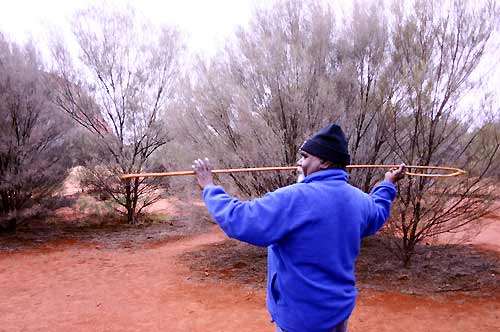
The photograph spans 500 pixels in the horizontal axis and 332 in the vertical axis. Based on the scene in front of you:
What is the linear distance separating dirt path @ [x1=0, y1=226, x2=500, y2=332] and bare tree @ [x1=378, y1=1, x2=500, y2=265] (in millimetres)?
1435

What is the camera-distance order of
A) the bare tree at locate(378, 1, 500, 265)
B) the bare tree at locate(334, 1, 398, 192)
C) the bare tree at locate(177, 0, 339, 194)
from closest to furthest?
the bare tree at locate(378, 1, 500, 265)
the bare tree at locate(177, 0, 339, 194)
the bare tree at locate(334, 1, 398, 192)

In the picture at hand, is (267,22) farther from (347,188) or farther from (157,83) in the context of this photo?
(347,188)

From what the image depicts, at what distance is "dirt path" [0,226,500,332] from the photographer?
4566mm

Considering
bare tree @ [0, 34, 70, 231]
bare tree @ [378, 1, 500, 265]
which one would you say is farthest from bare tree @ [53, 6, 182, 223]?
bare tree @ [378, 1, 500, 265]

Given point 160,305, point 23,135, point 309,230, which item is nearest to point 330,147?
point 309,230

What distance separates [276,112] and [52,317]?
15.8 feet

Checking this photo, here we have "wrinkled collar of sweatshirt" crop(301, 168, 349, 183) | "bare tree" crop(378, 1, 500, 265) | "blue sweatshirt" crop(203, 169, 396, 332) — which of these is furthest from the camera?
"bare tree" crop(378, 1, 500, 265)

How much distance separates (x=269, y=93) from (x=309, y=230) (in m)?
5.49

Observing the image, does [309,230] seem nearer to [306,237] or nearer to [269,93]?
[306,237]

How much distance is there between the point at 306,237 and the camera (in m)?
1.76

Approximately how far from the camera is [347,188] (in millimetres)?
1884

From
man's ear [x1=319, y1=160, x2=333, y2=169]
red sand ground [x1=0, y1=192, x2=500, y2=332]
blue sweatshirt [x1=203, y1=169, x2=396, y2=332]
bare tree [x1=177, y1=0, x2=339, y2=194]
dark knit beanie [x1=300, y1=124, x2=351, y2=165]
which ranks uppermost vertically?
bare tree [x1=177, y1=0, x2=339, y2=194]

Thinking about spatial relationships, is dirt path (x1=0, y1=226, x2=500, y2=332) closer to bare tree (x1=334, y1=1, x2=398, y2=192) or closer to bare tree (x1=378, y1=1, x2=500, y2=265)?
bare tree (x1=378, y1=1, x2=500, y2=265)

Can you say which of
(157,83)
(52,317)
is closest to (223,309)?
(52,317)
